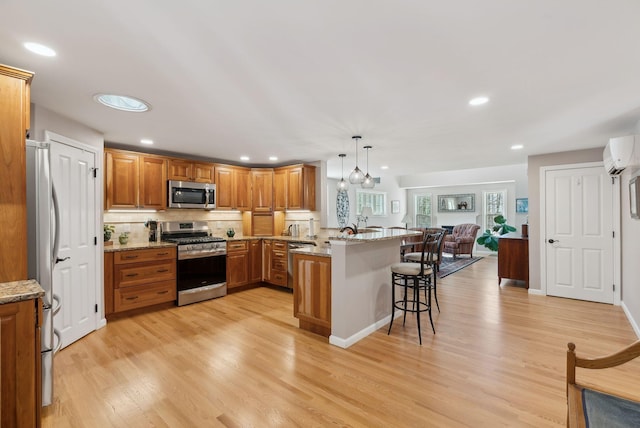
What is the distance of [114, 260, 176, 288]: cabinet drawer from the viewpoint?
3.79 metres

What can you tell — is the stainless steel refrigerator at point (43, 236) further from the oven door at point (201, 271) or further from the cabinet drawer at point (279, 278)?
the cabinet drawer at point (279, 278)

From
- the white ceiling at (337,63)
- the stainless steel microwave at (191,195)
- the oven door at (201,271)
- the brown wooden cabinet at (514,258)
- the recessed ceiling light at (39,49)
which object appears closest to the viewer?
the white ceiling at (337,63)

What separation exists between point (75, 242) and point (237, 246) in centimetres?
232

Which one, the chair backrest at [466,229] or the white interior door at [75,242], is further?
the chair backrest at [466,229]

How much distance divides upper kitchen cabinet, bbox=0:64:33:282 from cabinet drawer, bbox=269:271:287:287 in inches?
141

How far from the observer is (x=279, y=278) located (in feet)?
17.2

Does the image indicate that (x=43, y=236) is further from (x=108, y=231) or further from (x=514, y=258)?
(x=514, y=258)

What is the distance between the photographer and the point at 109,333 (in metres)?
3.36

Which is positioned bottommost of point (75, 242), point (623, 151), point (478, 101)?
point (75, 242)

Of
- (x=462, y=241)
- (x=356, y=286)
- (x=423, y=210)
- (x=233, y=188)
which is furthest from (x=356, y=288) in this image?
(x=423, y=210)

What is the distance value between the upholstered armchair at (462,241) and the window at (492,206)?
588 mm

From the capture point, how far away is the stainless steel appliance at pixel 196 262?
14.3ft

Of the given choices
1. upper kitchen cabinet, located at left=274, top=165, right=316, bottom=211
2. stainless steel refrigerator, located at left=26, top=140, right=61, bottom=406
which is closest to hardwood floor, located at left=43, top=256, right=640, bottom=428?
stainless steel refrigerator, located at left=26, top=140, right=61, bottom=406

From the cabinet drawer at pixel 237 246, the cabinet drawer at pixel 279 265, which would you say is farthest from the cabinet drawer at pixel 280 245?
the cabinet drawer at pixel 237 246
